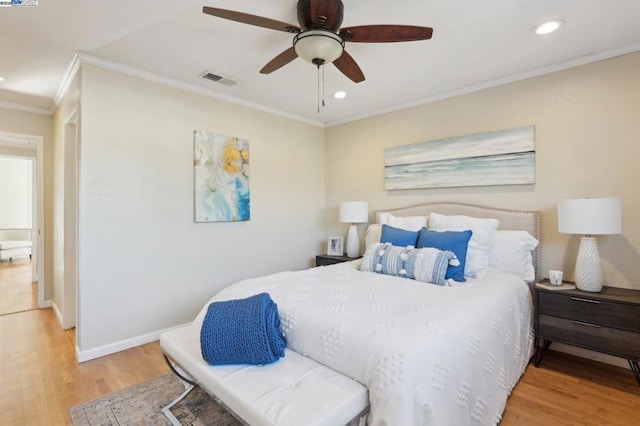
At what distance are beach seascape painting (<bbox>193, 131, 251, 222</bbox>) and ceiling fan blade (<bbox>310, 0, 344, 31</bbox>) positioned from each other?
6.68 ft

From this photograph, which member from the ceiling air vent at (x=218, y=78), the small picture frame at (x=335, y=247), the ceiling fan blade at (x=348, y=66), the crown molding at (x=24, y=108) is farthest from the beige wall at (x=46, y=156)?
the ceiling fan blade at (x=348, y=66)

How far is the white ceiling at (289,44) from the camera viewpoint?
6.50 ft

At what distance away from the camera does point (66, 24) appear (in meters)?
2.14

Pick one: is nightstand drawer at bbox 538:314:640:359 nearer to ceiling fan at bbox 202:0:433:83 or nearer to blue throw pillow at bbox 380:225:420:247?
blue throw pillow at bbox 380:225:420:247

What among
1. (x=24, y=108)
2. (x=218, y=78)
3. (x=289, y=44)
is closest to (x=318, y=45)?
(x=289, y=44)

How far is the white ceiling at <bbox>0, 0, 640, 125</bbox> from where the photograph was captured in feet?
6.50

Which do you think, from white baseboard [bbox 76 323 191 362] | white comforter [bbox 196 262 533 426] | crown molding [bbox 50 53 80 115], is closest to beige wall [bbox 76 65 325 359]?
white baseboard [bbox 76 323 191 362]

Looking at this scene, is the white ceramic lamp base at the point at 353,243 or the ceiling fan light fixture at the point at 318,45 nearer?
the ceiling fan light fixture at the point at 318,45

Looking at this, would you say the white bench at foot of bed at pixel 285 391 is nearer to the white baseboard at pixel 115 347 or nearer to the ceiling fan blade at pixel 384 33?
the white baseboard at pixel 115 347

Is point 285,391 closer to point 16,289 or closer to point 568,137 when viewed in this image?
point 568,137

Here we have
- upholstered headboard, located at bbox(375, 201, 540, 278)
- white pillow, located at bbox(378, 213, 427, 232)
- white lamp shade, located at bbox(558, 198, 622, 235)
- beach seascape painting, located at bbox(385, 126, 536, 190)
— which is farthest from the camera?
white pillow, located at bbox(378, 213, 427, 232)

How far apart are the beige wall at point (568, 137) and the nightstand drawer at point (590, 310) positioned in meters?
0.47

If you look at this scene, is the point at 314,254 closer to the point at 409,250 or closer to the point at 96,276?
the point at 409,250

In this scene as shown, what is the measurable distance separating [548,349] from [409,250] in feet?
5.22
